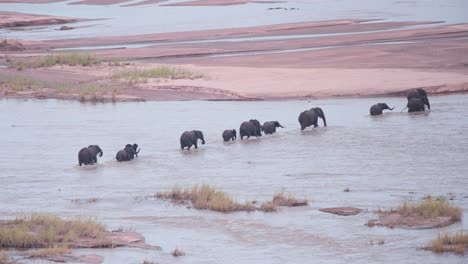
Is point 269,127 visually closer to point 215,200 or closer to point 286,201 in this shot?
point 286,201

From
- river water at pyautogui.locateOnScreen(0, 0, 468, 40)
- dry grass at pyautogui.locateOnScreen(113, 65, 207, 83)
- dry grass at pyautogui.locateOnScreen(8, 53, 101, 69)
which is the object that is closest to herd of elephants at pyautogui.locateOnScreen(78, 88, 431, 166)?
dry grass at pyautogui.locateOnScreen(113, 65, 207, 83)

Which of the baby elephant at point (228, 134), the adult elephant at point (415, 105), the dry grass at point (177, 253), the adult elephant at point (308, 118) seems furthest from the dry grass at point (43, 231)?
the adult elephant at point (415, 105)

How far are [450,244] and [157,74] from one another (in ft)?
73.7

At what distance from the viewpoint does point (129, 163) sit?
20.5 m

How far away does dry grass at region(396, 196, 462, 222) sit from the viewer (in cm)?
1478

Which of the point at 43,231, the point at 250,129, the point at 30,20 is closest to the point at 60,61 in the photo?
the point at 250,129

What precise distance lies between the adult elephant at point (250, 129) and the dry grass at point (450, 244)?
9820 mm

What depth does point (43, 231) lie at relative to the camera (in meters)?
14.0

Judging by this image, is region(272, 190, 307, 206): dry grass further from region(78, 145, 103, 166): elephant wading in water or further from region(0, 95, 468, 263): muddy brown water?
region(78, 145, 103, 166): elephant wading in water

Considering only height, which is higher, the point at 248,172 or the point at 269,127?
the point at 269,127

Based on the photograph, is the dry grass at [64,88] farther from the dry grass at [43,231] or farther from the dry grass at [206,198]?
the dry grass at [43,231]

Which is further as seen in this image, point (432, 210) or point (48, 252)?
point (432, 210)

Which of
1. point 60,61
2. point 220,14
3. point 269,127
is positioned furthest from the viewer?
point 220,14

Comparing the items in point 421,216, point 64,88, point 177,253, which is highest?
point 64,88
